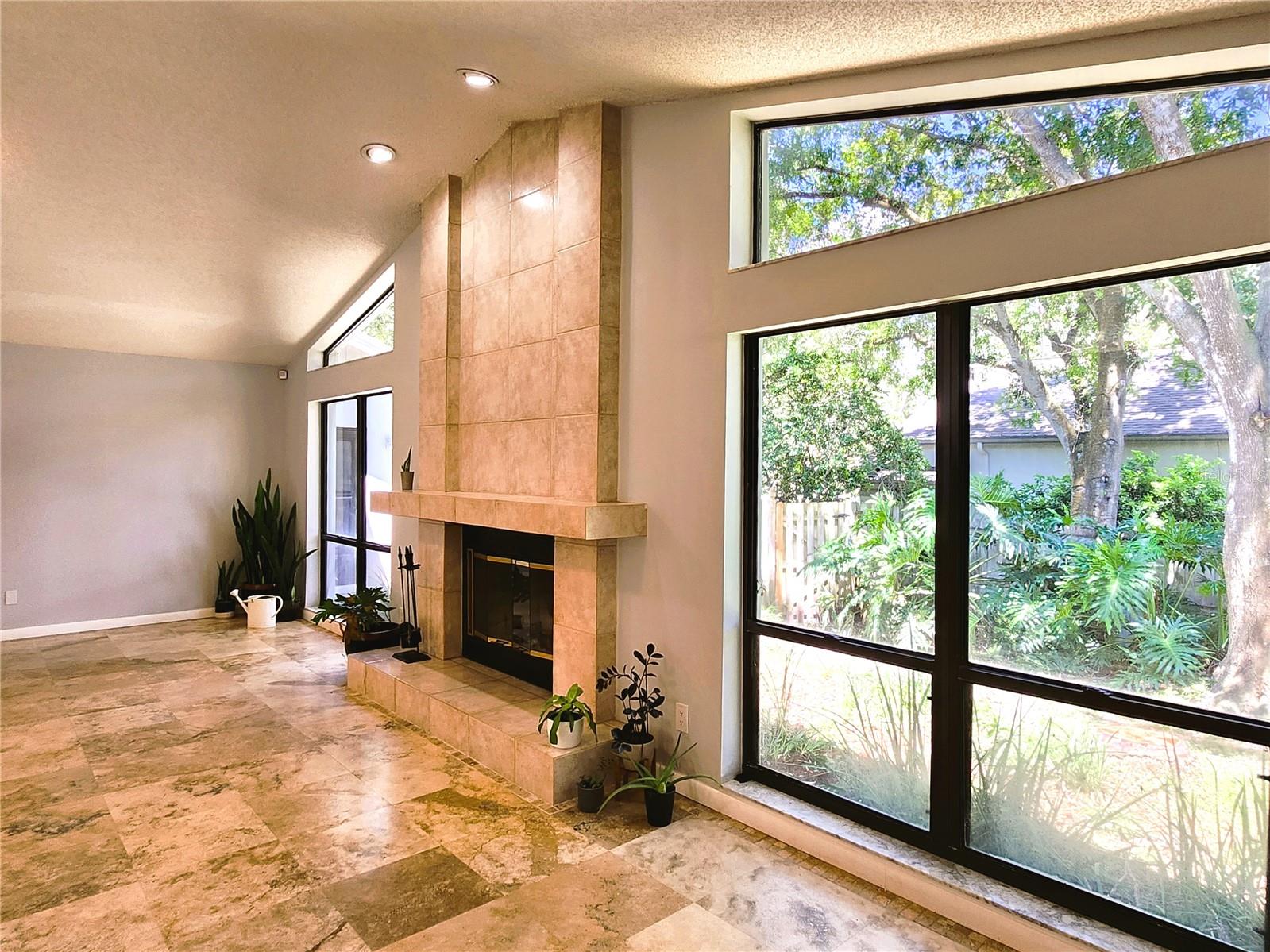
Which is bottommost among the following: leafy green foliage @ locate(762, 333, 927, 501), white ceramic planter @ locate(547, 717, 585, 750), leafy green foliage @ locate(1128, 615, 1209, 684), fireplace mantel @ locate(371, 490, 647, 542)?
white ceramic planter @ locate(547, 717, 585, 750)

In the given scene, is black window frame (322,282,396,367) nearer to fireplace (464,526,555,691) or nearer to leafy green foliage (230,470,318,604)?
leafy green foliage (230,470,318,604)

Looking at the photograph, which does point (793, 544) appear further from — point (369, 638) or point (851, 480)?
point (369, 638)

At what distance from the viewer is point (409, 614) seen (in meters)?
5.12

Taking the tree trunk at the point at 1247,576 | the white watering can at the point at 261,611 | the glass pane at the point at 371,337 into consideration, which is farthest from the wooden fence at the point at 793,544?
the white watering can at the point at 261,611

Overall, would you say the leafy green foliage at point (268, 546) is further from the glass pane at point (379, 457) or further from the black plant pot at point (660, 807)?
the black plant pot at point (660, 807)

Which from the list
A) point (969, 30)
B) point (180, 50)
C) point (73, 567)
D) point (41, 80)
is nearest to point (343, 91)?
Answer: point (180, 50)

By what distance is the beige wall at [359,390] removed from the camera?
17.1 ft

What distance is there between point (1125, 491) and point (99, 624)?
749cm

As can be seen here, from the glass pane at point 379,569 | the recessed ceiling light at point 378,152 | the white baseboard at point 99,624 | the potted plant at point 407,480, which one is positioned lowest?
the white baseboard at point 99,624

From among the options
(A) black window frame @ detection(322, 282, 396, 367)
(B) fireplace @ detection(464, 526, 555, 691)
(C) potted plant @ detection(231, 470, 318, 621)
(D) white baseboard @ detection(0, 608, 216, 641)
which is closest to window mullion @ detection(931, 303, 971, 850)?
(B) fireplace @ detection(464, 526, 555, 691)

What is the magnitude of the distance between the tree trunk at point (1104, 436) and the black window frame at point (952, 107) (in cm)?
41

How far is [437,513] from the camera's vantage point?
427 cm

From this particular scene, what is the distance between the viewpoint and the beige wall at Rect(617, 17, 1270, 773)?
210 centimetres

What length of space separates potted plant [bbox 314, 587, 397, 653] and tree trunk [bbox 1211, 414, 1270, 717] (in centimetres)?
448
